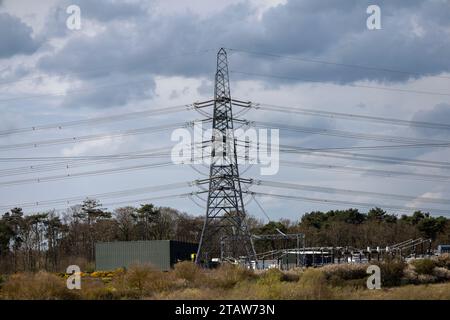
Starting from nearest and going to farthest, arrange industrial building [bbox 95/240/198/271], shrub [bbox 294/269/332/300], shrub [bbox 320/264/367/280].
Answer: shrub [bbox 294/269/332/300] → shrub [bbox 320/264/367/280] → industrial building [bbox 95/240/198/271]

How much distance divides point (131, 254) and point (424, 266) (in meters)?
38.2

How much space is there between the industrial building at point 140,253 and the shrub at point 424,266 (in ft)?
104

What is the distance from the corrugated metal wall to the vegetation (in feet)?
103

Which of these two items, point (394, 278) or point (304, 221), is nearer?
point (394, 278)

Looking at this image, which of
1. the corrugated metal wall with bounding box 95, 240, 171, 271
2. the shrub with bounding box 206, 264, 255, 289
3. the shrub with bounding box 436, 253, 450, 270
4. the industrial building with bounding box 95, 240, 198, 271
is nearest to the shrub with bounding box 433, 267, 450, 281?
the shrub with bounding box 436, 253, 450, 270

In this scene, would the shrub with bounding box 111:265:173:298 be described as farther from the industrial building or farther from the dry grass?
the industrial building

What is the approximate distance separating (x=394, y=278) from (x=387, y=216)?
7654 cm

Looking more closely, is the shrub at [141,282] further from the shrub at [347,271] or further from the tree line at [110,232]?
the tree line at [110,232]

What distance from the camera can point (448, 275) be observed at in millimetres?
54594

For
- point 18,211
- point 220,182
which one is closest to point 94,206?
point 18,211

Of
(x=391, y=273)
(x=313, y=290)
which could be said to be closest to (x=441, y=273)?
(x=391, y=273)

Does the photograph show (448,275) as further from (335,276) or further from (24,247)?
(24,247)

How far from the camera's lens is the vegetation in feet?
106

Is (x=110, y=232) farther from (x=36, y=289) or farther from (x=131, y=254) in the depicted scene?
(x=36, y=289)
